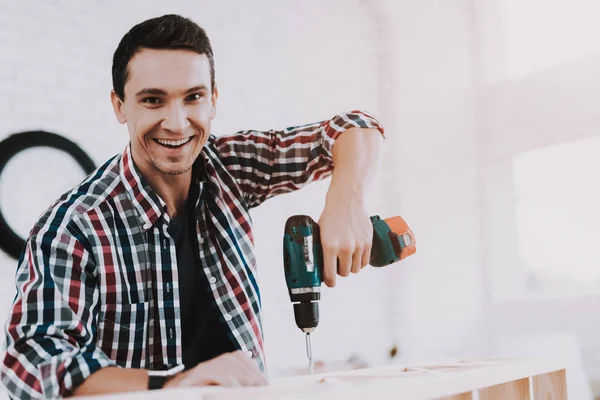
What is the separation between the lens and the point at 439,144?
4047mm

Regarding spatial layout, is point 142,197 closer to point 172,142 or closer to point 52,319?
point 172,142

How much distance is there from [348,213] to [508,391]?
17.7 inches


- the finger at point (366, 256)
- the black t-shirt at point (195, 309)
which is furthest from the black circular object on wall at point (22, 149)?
the finger at point (366, 256)

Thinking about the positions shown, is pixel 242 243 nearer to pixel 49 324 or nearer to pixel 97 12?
pixel 49 324

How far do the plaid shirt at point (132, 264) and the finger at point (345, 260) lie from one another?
0.27 metres

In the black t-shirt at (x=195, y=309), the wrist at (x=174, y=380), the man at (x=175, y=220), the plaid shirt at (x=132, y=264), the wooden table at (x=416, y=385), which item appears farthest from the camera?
the black t-shirt at (x=195, y=309)

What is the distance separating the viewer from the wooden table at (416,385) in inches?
28.8

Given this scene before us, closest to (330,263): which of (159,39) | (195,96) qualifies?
(195,96)

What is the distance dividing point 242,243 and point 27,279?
532 mm

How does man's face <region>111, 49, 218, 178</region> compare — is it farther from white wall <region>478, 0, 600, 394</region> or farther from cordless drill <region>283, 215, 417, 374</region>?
white wall <region>478, 0, 600, 394</region>

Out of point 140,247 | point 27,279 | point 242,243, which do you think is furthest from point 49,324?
point 242,243

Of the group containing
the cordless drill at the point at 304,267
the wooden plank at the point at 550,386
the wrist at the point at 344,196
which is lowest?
the wooden plank at the point at 550,386

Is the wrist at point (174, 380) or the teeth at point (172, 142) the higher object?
the teeth at point (172, 142)

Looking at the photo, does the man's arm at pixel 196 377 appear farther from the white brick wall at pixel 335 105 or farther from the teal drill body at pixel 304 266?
the white brick wall at pixel 335 105
